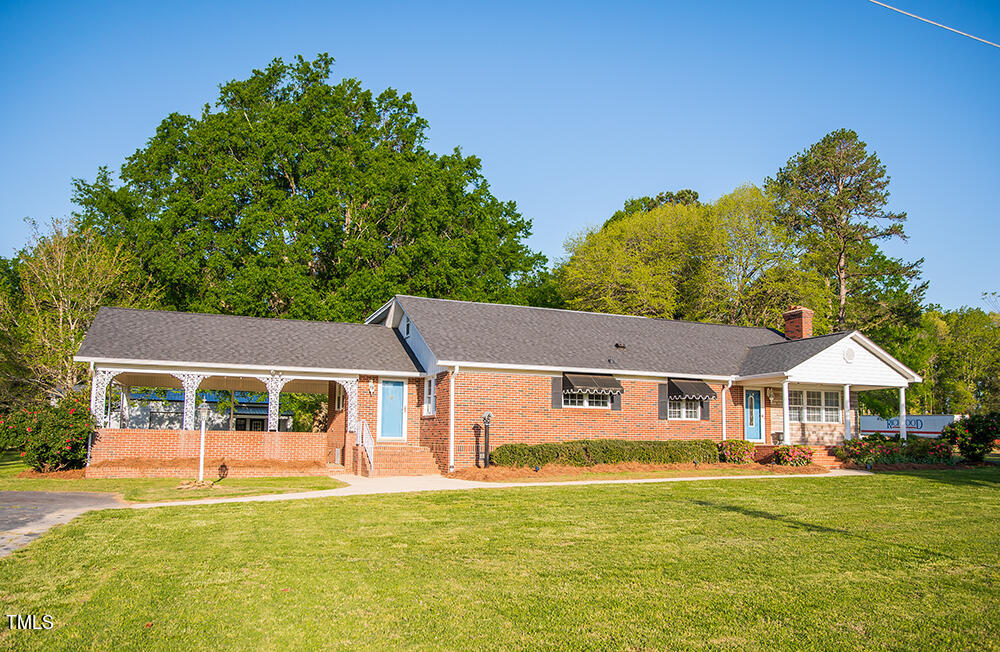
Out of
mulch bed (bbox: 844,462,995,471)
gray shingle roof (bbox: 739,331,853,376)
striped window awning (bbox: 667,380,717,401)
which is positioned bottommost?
mulch bed (bbox: 844,462,995,471)

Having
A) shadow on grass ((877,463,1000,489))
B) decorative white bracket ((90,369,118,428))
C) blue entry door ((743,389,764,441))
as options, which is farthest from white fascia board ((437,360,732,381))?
decorative white bracket ((90,369,118,428))

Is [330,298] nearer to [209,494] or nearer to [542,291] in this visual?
[542,291]

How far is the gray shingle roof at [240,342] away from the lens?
66.0 ft

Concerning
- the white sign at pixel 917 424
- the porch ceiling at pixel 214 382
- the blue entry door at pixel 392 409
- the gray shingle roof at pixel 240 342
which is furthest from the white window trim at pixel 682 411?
the white sign at pixel 917 424

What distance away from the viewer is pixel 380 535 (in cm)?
998

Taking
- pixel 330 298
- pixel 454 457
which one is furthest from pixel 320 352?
pixel 330 298

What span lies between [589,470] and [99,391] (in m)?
13.4

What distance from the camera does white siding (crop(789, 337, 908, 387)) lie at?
2398cm

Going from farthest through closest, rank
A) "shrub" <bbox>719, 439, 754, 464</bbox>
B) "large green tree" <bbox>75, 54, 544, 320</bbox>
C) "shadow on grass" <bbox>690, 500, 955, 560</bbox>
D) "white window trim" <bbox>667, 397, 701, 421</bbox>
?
"large green tree" <bbox>75, 54, 544, 320</bbox> < "white window trim" <bbox>667, 397, 701, 421</bbox> < "shrub" <bbox>719, 439, 754, 464</bbox> < "shadow on grass" <bbox>690, 500, 955, 560</bbox>

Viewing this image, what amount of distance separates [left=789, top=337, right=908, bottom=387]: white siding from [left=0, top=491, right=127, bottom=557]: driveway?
19.8m

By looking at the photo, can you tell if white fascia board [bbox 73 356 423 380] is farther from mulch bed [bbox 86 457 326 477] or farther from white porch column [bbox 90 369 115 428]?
mulch bed [bbox 86 457 326 477]

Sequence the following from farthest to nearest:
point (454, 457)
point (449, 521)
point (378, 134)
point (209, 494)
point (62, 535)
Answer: point (378, 134) < point (454, 457) < point (209, 494) < point (449, 521) < point (62, 535)

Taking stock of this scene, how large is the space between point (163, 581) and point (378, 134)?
1354 inches

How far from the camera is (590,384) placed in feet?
71.5
